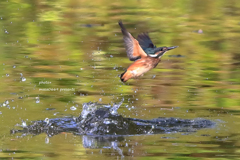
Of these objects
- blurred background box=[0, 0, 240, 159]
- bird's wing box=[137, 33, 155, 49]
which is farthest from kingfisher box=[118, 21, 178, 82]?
blurred background box=[0, 0, 240, 159]

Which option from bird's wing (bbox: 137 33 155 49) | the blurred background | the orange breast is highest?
bird's wing (bbox: 137 33 155 49)

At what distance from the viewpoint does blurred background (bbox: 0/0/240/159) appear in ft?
15.9

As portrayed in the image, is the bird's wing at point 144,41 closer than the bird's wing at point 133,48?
No

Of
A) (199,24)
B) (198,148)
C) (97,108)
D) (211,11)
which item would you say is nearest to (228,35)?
(199,24)

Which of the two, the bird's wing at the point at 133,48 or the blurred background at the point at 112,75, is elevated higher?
the bird's wing at the point at 133,48

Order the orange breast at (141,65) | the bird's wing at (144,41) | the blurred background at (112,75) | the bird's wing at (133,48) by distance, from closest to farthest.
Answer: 1. the blurred background at (112,75)
2. the bird's wing at (133,48)
3. the orange breast at (141,65)
4. the bird's wing at (144,41)

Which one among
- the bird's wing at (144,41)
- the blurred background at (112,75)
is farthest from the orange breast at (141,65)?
the blurred background at (112,75)

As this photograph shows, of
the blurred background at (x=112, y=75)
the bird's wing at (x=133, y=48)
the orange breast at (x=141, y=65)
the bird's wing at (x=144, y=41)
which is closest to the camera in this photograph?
the blurred background at (x=112, y=75)

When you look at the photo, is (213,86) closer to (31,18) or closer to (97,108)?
(97,108)

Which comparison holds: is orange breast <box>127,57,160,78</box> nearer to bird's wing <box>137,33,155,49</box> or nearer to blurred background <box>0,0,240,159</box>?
bird's wing <box>137,33,155,49</box>

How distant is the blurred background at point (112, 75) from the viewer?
15.9 ft

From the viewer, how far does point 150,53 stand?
537 centimetres

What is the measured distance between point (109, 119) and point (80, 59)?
10.1ft

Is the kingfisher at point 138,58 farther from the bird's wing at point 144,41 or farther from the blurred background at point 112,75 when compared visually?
the blurred background at point 112,75
